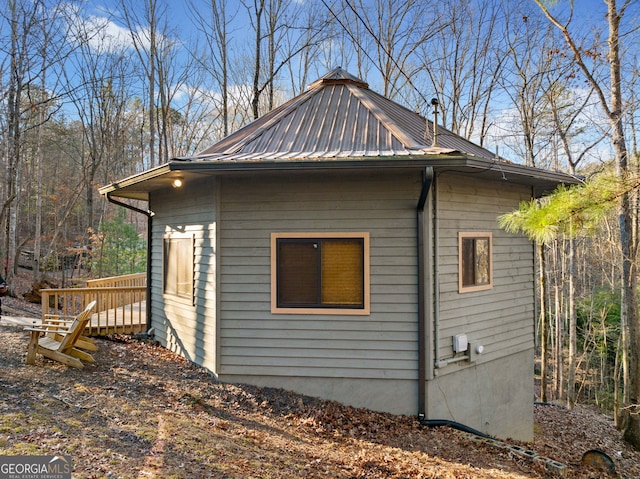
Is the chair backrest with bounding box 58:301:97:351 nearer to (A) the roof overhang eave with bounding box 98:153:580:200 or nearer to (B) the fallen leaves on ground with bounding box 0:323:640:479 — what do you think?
Answer: (B) the fallen leaves on ground with bounding box 0:323:640:479

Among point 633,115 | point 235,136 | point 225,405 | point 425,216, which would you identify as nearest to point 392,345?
point 425,216

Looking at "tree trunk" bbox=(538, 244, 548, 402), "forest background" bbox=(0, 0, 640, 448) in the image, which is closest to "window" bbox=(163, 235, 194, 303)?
"forest background" bbox=(0, 0, 640, 448)

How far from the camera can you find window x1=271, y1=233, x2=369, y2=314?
233 inches

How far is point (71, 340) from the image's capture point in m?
6.20

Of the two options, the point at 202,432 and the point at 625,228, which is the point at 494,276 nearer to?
the point at 625,228

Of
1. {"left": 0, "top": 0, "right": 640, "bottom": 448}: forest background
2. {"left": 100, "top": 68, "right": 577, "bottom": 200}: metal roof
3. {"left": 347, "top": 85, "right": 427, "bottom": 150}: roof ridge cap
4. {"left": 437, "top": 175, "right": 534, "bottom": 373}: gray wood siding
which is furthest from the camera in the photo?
{"left": 0, "top": 0, "right": 640, "bottom": 448}: forest background

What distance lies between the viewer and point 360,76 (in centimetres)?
1739

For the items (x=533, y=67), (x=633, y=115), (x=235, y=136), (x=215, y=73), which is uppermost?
(x=215, y=73)

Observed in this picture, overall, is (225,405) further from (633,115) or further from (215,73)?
(215,73)

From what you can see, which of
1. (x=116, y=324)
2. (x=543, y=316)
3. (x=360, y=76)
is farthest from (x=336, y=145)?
(x=360, y=76)

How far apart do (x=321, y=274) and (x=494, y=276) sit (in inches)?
121

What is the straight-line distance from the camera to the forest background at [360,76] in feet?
39.5

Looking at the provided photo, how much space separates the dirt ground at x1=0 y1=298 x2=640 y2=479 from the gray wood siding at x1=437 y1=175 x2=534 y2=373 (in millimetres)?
1454

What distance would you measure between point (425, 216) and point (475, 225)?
50.9 inches
